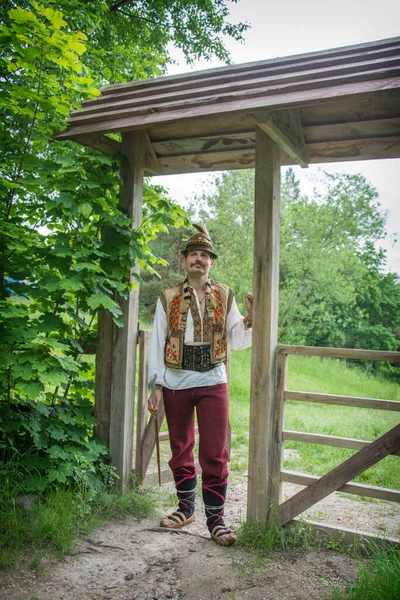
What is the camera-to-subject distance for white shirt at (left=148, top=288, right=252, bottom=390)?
3789 millimetres

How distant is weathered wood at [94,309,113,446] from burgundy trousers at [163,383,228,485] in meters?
0.89

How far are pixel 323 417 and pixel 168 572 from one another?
5824 mm

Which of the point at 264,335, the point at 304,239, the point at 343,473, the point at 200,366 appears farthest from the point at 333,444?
the point at 304,239

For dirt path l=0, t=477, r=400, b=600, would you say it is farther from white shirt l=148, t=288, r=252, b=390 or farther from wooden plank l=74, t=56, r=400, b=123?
wooden plank l=74, t=56, r=400, b=123

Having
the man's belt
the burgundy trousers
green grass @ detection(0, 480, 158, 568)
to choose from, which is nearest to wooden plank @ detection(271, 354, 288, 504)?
the burgundy trousers

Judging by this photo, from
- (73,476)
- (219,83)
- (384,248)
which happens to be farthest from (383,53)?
(384,248)

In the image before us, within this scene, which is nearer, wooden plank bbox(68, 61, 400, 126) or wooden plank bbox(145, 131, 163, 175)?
wooden plank bbox(68, 61, 400, 126)

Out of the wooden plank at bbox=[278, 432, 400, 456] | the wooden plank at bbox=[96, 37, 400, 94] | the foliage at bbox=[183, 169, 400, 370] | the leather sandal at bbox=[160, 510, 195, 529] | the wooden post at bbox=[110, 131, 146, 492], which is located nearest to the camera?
the wooden plank at bbox=[96, 37, 400, 94]

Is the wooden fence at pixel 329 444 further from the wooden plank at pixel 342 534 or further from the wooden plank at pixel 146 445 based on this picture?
the wooden plank at pixel 146 445

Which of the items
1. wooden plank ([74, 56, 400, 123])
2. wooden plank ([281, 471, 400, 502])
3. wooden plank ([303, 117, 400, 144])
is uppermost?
wooden plank ([74, 56, 400, 123])

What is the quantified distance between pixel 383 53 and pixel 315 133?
78 centimetres

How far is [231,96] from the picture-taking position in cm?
355

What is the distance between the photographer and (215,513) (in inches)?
149

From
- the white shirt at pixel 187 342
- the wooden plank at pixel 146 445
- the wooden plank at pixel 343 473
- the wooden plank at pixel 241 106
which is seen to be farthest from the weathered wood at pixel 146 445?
the wooden plank at pixel 241 106
